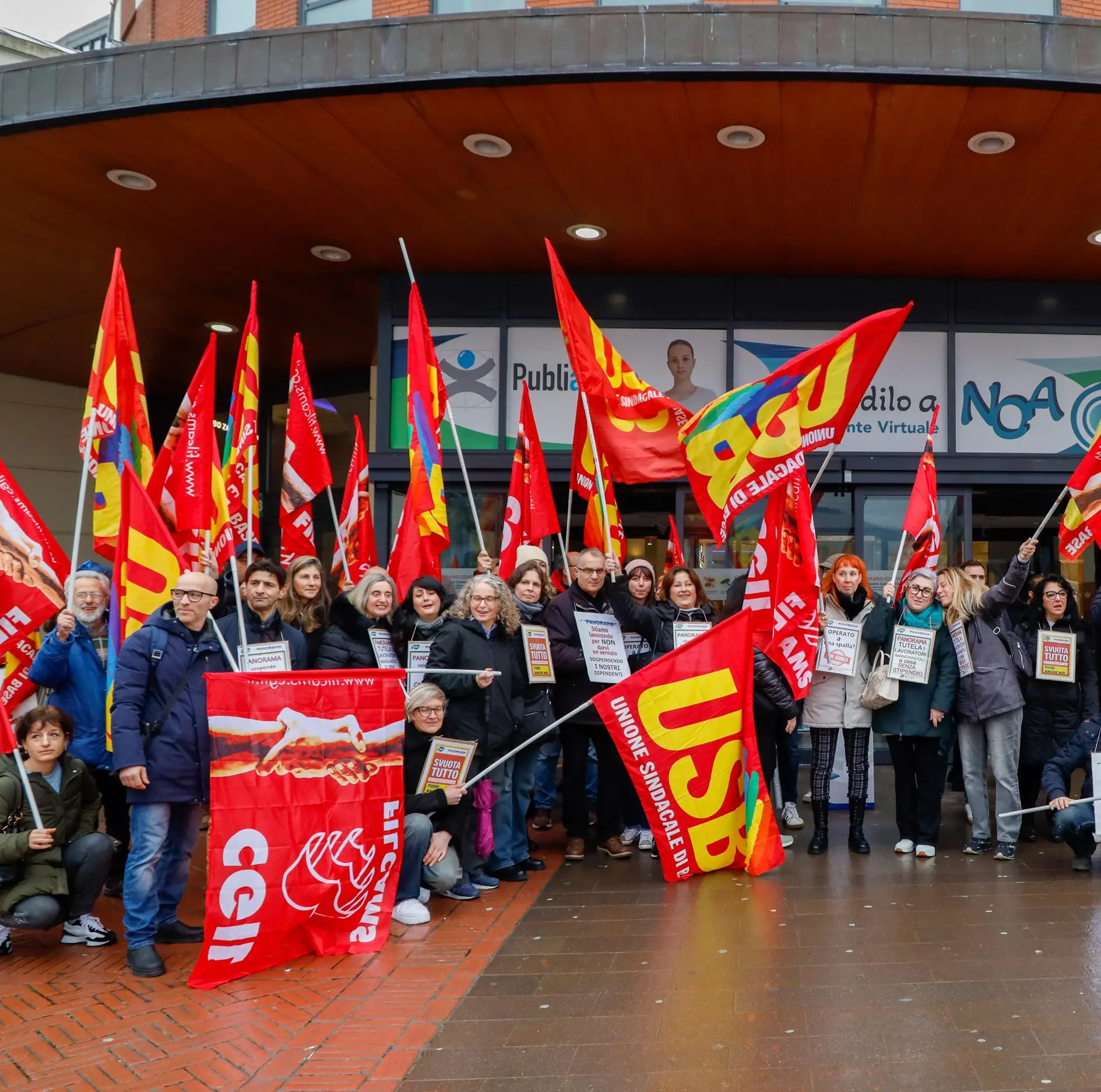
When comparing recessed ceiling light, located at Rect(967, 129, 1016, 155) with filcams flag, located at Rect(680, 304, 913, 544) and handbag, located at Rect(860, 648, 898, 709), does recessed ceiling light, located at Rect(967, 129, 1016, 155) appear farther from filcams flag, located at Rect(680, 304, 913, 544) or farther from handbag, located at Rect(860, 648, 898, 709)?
handbag, located at Rect(860, 648, 898, 709)

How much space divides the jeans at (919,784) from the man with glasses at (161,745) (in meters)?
4.30

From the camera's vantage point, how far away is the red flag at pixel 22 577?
5.64 meters

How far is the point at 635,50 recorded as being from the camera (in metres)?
7.45

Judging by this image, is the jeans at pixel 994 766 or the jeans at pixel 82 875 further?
the jeans at pixel 994 766

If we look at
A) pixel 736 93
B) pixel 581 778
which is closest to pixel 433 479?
pixel 581 778

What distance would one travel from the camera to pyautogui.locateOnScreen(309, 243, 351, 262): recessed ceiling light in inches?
424

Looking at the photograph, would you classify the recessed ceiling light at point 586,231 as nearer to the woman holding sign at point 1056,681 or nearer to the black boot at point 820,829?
the woman holding sign at point 1056,681

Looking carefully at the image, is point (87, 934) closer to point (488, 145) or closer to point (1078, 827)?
point (1078, 827)

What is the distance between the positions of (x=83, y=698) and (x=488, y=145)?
5133 millimetres

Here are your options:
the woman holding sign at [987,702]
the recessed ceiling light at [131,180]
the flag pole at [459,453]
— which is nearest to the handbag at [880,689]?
the woman holding sign at [987,702]

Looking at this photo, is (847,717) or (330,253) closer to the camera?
(847,717)

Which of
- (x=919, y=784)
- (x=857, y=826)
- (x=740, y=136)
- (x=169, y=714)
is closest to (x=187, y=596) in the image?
(x=169, y=714)

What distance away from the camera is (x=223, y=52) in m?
7.79

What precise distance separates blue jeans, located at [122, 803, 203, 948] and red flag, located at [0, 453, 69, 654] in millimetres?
1203
